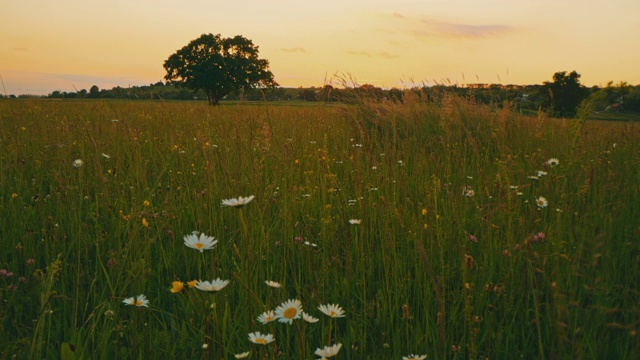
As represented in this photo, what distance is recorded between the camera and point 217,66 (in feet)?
136

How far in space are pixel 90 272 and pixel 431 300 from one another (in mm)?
1590

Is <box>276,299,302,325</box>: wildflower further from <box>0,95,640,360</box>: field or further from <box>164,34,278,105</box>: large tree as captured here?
<box>164,34,278,105</box>: large tree

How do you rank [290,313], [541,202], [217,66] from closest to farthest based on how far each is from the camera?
[290,313], [541,202], [217,66]

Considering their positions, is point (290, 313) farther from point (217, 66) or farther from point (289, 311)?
point (217, 66)

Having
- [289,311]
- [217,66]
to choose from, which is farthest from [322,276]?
[217,66]

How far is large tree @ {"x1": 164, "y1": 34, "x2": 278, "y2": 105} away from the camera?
136 feet

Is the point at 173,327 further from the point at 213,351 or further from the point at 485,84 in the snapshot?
the point at 485,84

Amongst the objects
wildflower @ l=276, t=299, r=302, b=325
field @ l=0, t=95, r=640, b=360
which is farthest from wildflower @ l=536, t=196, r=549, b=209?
wildflower @ l=276, t=299, r=302, b=325

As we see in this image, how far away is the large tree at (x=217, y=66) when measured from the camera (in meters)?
41.3

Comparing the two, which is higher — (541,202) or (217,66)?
(217,66)

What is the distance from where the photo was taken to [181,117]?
7477mm

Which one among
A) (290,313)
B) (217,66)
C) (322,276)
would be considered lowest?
(322,276)

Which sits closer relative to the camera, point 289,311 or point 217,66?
point 289,311

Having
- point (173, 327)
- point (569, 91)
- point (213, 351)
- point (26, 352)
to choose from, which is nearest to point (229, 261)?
point (173, 327)
